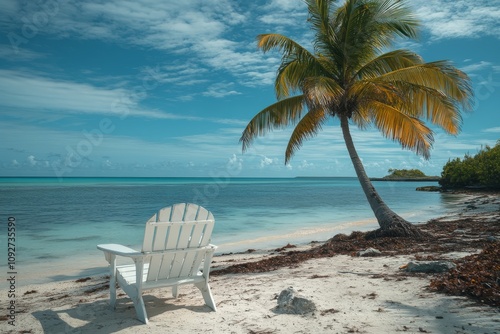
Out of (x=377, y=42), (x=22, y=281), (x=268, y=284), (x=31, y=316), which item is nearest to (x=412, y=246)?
(x=268, y=284)

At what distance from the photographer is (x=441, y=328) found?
3.47m

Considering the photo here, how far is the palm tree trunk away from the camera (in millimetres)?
9773

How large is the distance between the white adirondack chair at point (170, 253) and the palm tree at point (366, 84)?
5.73 m

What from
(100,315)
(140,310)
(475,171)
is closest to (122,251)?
(140,310)

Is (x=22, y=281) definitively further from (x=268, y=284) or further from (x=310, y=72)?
(x=310, y=72)

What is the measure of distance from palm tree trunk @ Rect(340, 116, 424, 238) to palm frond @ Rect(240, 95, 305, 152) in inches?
60.0

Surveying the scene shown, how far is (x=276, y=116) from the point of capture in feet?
40.1

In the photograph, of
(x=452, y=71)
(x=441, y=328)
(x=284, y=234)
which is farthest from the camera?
(x=284, y=234)

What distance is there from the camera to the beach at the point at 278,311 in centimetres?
372

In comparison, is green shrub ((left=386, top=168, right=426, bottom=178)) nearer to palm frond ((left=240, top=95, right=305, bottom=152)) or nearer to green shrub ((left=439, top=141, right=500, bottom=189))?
green shrub ((left=439, top=141, right=500, bottom=189))

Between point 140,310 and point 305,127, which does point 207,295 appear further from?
point 305,127

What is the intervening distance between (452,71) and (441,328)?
27.3 feet

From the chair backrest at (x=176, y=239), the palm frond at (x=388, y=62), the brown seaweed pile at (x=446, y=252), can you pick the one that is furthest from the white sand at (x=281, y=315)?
the palm frond at (x=388, y=62)

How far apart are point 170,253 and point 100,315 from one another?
1.20 m
